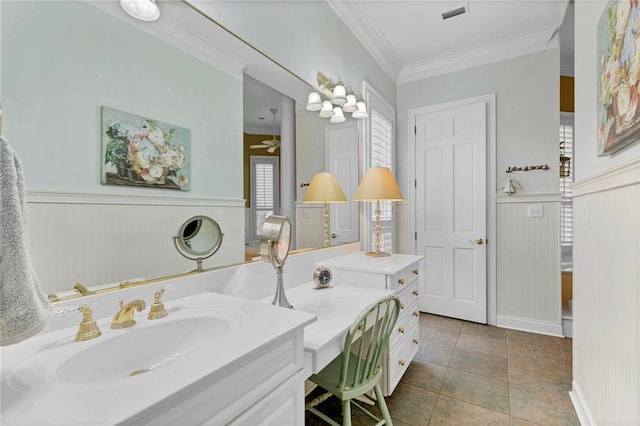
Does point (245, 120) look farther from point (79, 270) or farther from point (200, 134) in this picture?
point (79, 270)

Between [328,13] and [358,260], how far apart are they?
1.84m

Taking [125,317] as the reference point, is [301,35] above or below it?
above

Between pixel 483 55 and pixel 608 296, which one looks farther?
pixel 483 55

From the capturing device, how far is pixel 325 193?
2098mm

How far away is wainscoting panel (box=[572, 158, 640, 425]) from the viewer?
105 cm

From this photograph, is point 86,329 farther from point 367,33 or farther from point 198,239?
point 367,33

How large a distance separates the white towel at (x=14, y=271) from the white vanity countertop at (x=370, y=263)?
1.51 meters

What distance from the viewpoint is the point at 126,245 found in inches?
39.7

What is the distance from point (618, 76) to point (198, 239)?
174 centimetres

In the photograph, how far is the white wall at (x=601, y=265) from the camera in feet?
3.47

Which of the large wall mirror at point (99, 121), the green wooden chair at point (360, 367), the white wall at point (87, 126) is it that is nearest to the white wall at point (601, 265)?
the green wooden chair at point (360, 367)

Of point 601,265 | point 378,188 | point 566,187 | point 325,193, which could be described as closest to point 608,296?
point 601,265

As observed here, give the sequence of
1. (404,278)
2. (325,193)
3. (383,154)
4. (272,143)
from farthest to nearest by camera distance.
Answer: (383,154) → (325,193) → (404,278) → (272,143)

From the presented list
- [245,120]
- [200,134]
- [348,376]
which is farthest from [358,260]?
[200,134]
